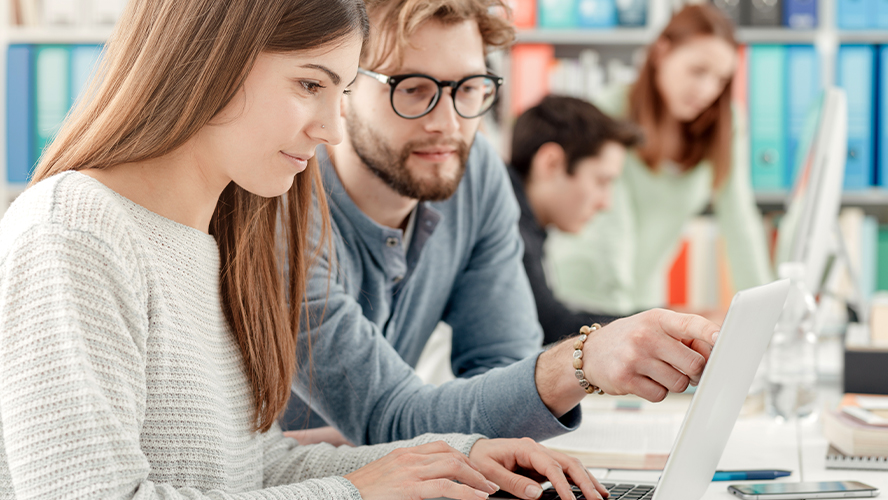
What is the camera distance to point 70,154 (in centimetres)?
77

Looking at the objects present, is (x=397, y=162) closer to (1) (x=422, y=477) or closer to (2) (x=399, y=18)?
(2) (x=399, y=18)

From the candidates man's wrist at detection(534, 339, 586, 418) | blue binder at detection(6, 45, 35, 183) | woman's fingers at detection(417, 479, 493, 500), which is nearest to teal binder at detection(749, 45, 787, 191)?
man's wrist at detection(534, 339, 586, 418)

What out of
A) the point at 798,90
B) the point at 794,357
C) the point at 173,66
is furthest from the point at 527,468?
the point at 798,90

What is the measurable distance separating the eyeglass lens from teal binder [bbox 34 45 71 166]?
6.03 ft

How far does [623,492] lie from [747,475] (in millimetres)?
194

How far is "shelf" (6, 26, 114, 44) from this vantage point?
8.68ft

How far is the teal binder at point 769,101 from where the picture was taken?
257 centimetres

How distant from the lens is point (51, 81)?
2.61m

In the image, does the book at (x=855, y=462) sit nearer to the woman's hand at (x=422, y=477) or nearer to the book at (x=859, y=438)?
the book at (x=859, y=438)

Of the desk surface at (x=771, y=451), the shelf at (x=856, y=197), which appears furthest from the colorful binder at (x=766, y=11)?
Result: the desk surface at (x=771, y=451)

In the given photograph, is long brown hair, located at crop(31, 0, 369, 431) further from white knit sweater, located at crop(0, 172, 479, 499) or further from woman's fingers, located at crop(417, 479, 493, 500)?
woman's fingers, located at crop(417, 479, 493, 500)

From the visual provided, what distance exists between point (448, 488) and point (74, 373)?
35 centimetres

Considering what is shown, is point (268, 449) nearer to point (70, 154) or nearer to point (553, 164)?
point (70, 154)

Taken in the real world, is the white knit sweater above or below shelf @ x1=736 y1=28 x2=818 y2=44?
below
